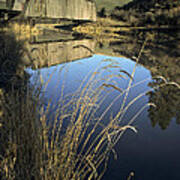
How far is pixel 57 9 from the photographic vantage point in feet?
30.6

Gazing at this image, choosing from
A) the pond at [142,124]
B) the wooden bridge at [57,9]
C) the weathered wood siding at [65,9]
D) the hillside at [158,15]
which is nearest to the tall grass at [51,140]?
the pond at [142,124]

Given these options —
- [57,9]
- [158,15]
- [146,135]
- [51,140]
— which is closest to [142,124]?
[146,135]

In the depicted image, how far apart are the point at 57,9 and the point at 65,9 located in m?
0.63

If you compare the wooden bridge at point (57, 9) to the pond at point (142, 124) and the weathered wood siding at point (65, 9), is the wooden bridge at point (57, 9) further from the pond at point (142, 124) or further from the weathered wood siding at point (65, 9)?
the pond at point (142, 124)

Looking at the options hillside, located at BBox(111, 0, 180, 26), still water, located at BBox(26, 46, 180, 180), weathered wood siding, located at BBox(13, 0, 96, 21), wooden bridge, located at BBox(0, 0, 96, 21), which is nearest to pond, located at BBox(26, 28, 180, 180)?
still water, located at BBox(26, 46, 180, 180)

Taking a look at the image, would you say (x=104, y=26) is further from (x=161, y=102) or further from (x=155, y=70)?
(x=161, y=102)

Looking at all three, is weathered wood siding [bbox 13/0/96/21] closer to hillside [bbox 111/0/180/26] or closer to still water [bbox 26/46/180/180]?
still water [bbox 26/46/180/180]

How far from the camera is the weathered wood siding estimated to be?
7.87 m

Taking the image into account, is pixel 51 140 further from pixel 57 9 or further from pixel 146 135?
pixel 57 9

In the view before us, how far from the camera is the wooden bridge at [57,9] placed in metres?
7.29

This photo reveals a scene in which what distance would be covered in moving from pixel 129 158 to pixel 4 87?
6.55 feet

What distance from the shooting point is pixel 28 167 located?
1.50 meters

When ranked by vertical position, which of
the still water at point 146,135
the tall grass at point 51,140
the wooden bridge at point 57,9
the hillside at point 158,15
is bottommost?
the still water at point 146,135

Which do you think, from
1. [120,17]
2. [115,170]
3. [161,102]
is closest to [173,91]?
[161,102]
